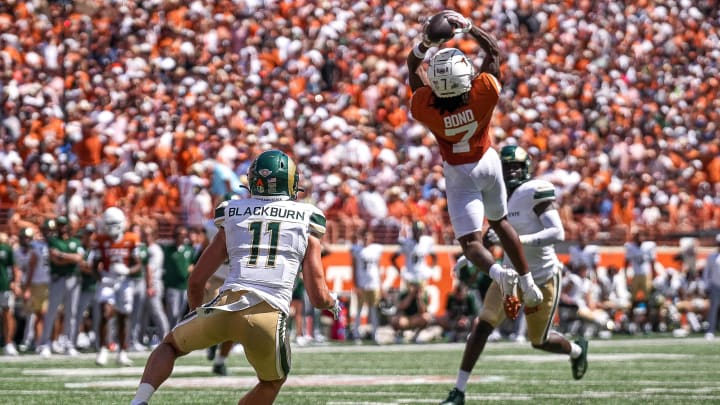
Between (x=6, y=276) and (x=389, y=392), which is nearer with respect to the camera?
(x=389, y=392)

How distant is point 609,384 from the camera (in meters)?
10.2

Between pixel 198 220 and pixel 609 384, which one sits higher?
pixel 198 220

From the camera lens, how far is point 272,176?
6113 millimetres

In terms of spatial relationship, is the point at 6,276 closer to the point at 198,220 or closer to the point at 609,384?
the point at 198,220

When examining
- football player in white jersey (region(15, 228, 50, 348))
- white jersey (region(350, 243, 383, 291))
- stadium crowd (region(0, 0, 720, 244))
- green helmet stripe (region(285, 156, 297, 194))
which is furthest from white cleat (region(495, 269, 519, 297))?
white jersey (region(350, 243, 383, 291))

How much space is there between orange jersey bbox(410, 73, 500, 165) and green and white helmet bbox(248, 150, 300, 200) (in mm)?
2101

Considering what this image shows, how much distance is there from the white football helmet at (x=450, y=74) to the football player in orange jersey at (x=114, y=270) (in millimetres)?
6517

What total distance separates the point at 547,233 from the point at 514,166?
587 mm

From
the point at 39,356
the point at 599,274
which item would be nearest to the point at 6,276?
the point at 39,356

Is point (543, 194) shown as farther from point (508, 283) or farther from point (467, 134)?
point (508, 283)

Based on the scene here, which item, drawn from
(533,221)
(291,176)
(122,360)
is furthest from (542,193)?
(122,360)

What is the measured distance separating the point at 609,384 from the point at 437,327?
928cm

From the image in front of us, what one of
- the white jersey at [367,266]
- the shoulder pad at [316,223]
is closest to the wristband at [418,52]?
the shoulder pad at [316,223]

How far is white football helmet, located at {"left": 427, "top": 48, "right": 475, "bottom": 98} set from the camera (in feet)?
26.0
